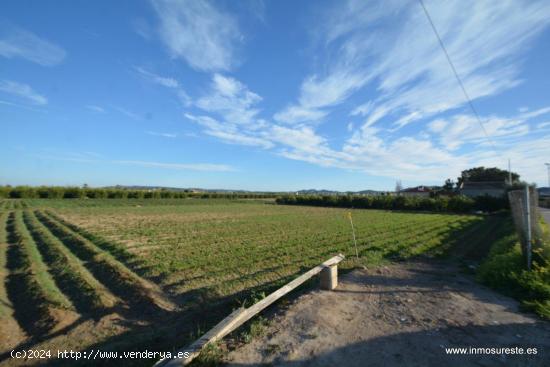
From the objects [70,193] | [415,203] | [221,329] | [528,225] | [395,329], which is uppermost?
[415,203]

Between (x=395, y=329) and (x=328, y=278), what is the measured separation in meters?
1.90

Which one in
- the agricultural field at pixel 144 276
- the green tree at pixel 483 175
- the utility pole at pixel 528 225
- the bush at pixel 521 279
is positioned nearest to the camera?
the agricultural field at pixel 144 276

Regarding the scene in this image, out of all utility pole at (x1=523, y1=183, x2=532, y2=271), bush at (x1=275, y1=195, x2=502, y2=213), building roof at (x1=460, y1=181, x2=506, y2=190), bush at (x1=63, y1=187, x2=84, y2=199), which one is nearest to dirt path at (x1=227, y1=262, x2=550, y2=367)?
utility pole at (x1=523, y1=183, x2=532, y2=271)

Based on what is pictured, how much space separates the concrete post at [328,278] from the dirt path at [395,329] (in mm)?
173

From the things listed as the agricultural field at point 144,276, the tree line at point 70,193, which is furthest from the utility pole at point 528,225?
the tree line at point 70,193

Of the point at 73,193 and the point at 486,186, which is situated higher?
the point at 486,186

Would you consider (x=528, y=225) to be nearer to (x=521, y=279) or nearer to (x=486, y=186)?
(x=521, y=279)

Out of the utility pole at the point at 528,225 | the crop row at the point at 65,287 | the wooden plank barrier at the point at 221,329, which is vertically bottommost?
the crop row at the point at 65,287

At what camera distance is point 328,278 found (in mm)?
5793

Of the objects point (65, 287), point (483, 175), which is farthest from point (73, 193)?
point (483, 175)

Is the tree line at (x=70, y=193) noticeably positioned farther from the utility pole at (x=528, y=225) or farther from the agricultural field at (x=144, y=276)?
the utility pole at (x=528, y=225)

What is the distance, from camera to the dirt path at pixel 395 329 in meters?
3.29

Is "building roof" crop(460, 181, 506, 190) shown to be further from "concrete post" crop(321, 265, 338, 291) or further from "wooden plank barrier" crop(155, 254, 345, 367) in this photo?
"wooden plank barrier" crop(155, 254, 345, 367)

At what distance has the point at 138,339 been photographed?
4215mm
